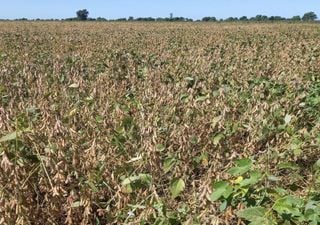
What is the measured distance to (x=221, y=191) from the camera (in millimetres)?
1864

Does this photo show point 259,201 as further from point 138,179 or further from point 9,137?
point 9,137

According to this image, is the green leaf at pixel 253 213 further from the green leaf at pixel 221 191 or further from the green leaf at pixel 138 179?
the green leaf at pixel 138 179

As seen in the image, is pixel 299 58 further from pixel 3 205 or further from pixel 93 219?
pixel 3 205

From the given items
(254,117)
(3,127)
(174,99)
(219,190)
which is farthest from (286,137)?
(3,127)

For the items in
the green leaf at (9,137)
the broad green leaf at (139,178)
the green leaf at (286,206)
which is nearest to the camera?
the green leaf at (286,206)

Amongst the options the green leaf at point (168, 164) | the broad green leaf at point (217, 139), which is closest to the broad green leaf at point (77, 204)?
the green leaf at point (168, 164)

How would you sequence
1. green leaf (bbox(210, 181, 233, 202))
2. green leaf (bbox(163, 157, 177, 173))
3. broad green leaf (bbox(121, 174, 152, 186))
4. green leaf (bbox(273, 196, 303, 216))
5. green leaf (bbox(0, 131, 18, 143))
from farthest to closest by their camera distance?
1. green leaf (bbox(163, 157, 177, 173))
2. broad green leaf (bbox(121, 174, 152, 186))
3. green leaf (bbox(0, 131, 18, 143))
4. green leaf (bbox(210, 181, 233, 202))
5. green leaf (bbox(273, 196, 303, 216))

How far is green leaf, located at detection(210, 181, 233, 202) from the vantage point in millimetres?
1837

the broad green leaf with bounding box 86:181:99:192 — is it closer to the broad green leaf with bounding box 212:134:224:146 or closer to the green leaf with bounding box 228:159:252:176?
the green leaf with bounding box 228:159:252:176

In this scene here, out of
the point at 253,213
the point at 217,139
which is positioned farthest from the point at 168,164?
the point at 217,139

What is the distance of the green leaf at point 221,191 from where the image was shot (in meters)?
1.84

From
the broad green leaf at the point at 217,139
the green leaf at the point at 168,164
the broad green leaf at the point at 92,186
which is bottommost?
the broad green leaf at the point at 217,139

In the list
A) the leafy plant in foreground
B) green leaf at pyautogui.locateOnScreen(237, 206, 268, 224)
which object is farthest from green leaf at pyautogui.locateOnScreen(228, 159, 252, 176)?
green leaf at pyautogui.locateOnScreen(237, 206, 268, 224)

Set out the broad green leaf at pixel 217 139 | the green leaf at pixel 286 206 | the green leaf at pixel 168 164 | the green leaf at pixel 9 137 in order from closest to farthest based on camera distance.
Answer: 1. the green leaf at pixel 286 206
2. the green leaf at pixel 9 137
3. the green leaf at pixel 168 164
4. the broad green leaf at pixel 217 139
